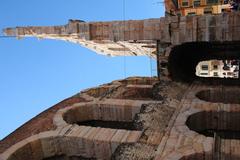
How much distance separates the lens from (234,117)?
10961 millimetres

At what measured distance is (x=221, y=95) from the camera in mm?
13023

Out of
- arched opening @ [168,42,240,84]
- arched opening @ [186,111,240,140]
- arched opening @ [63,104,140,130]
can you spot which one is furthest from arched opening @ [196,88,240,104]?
arched opening @ [63,104,140,130]

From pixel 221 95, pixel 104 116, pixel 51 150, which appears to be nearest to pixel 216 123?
pixel 221 95

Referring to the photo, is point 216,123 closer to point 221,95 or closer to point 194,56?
point 221,95

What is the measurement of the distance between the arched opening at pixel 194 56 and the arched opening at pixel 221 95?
60.2 inches

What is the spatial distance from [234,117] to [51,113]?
235 inches

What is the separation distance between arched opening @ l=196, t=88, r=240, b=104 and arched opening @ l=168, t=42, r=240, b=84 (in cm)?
153

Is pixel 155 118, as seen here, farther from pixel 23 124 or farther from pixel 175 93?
pixel 23 124

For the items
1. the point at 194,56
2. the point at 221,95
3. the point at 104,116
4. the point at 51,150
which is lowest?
the point at 51,150

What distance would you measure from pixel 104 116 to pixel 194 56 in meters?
6.90

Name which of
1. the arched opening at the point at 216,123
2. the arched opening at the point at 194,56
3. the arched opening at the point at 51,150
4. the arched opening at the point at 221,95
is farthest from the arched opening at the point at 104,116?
the arched opening at the point at 194,56

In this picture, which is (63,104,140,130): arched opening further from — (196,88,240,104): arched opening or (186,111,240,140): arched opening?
(196,88,240,104): arched opening

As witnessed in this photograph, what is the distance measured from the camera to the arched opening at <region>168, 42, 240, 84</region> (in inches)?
569

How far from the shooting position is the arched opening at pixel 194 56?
47.4 feet
